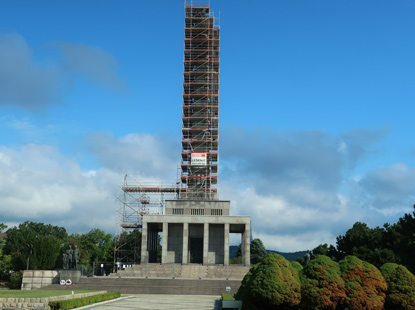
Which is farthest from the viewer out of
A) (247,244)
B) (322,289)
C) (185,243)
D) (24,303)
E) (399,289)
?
(247,244)

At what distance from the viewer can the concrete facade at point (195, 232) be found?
190 ft

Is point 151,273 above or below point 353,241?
below

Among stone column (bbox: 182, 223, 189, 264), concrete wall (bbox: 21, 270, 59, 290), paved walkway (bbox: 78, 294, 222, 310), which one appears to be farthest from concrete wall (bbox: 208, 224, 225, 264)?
paved walkway (bbox: 78, 294, 222, 310)

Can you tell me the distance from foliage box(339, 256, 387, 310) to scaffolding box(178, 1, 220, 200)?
45277mm

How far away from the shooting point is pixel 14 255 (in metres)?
62.7

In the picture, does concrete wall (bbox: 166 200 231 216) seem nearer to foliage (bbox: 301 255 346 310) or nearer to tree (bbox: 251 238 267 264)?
tree (bbox: 251 238 267 264)

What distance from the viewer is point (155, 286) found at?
133 ft

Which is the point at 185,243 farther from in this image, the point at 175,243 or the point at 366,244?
the point at 366,244

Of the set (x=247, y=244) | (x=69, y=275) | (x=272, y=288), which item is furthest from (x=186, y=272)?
(x=272, y=288)

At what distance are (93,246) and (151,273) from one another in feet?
120

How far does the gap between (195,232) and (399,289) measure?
151 feet

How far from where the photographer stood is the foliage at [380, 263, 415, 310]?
18859 mm

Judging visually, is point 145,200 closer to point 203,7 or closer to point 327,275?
point 203,7

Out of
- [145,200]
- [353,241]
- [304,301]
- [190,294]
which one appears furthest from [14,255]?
[304,301]
